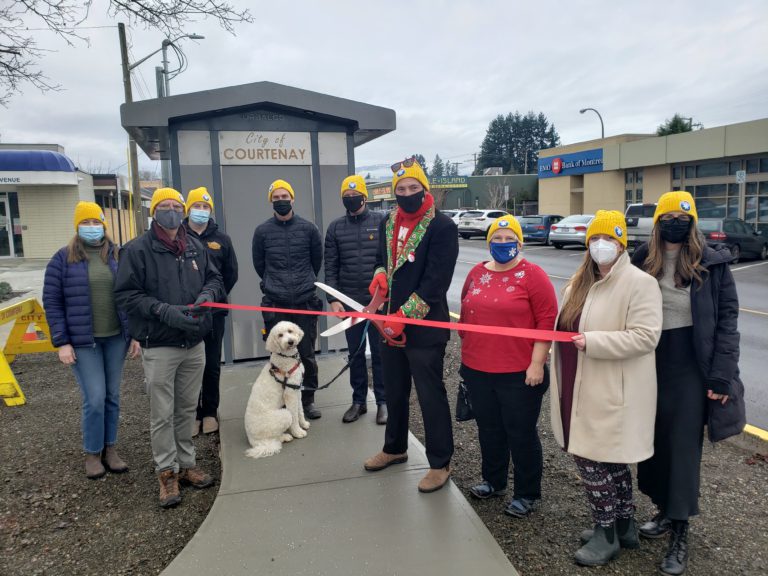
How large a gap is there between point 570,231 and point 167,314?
22.2m

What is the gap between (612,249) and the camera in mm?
2955

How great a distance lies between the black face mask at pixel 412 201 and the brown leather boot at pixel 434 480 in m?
1.66

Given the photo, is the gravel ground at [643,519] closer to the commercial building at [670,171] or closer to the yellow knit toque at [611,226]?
the yellow knit toque at [611,226]

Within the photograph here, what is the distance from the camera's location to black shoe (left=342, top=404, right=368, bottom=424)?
478 cm

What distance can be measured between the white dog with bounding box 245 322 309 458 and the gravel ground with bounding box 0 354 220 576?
0.53 m

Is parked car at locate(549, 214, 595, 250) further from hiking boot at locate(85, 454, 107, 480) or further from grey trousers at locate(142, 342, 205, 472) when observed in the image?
hiking boot at locate(85, 454, 107, 480)

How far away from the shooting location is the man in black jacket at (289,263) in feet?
16.0

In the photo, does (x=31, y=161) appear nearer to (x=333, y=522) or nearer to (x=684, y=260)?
(x=333, y=522)

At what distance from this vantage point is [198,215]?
474 centimetres

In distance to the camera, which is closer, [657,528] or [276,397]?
[657,528]

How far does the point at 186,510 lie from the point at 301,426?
1120mm

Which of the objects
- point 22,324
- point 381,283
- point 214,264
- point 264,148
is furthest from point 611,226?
point 22,324

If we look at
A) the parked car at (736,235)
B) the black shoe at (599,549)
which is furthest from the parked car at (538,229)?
the black shoe at (599,549)

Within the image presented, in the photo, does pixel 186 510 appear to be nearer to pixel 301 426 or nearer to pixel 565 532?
pixel 301 426
